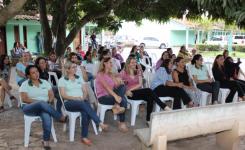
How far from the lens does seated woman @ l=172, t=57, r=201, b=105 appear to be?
272 inches

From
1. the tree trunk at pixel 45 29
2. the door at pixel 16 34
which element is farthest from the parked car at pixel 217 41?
the tree trunk at pixel 45 29

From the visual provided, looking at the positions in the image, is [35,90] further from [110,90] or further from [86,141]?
[110,90]

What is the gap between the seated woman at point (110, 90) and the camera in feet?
19.3

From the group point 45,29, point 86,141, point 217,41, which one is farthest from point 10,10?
point 217,41

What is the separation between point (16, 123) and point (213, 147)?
11.9ft

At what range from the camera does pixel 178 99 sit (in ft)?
21.4

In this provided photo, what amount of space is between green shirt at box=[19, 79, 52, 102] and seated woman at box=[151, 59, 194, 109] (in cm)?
223

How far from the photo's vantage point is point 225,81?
7703mm

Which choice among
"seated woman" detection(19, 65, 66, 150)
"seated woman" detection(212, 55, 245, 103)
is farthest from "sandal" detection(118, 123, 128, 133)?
"seated woman" detection(212, 55, 245, 103)

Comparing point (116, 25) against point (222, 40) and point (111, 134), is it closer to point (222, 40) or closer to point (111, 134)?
point (111, 134)

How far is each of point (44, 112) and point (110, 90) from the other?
131cm

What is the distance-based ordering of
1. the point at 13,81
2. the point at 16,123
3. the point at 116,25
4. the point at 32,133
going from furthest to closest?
1. the point at 116,25
2. the point at 13,81
3. the point at 16,123
4. the point at 32,133

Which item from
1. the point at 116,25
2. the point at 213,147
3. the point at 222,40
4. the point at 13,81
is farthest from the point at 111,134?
the point at 222,40

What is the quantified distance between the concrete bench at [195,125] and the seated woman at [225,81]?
281cm
